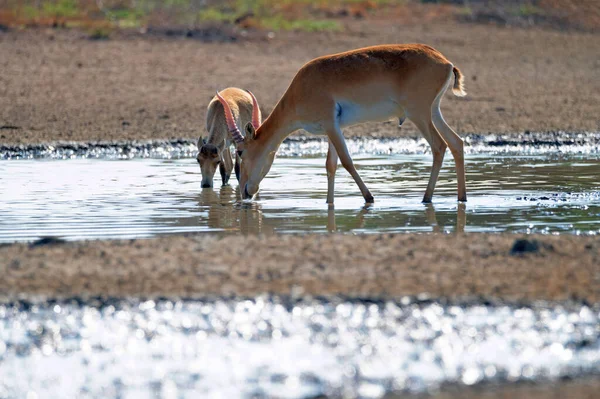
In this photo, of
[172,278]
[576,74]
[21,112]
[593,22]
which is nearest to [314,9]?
[593,22]

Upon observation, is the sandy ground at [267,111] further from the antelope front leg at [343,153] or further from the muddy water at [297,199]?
the antelope front leg at [343,153]

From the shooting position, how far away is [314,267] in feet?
23.1

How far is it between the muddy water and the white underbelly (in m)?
0.81

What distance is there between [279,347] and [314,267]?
1.60 metres

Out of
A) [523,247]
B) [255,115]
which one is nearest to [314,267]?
[523,247]

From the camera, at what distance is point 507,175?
12.7 meters

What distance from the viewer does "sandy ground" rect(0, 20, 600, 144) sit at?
17.5 m

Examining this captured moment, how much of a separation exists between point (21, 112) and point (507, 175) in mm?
8726

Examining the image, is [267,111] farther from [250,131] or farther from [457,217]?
[457,217]

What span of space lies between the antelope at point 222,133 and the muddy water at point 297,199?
259mm

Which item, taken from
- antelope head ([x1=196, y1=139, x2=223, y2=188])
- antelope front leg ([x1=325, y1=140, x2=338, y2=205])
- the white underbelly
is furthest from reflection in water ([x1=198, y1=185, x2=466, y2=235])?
the white underbelly

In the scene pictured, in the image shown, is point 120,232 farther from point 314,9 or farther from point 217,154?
point 314,9

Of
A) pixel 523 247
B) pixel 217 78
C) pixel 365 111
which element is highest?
pixel 365 111

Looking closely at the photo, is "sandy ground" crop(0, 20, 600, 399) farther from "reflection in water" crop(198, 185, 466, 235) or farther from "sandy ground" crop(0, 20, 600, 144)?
"reflection in water" crop(198, 185, 466, 235)
